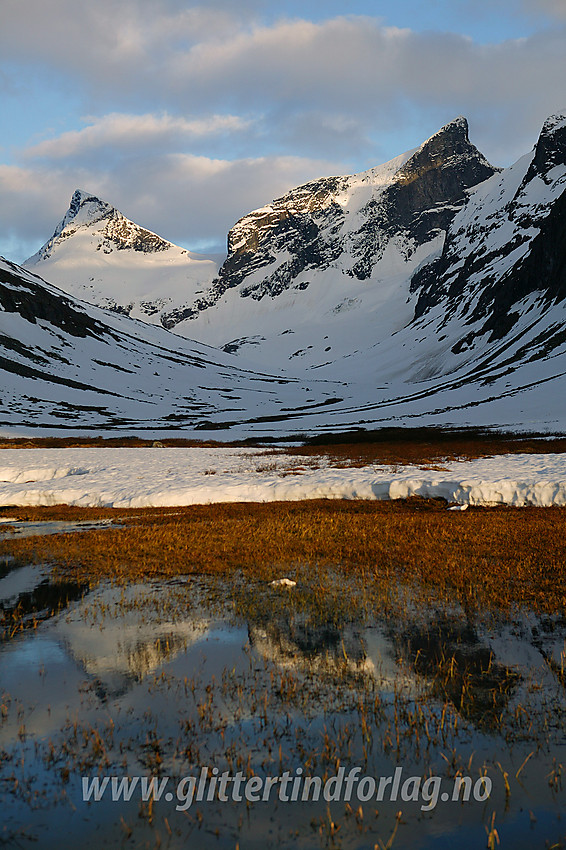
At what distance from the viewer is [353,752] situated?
6.41 meters

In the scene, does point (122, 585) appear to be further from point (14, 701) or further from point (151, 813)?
point (151, 813)

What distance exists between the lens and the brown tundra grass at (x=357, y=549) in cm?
1275

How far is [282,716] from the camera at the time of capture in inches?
282

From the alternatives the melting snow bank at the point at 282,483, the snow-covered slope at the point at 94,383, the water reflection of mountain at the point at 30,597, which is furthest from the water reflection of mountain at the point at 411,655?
the snow-covered slope at the point at 94,383

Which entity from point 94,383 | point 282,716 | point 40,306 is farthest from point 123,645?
point 40,306

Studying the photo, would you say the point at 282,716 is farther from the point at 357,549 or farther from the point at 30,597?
the point at 357,549

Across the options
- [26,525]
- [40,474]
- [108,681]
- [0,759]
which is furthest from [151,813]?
[40,474]

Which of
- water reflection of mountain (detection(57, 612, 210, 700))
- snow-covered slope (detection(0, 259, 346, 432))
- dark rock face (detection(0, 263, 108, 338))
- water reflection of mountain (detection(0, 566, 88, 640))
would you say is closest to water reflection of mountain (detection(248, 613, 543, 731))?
water reflection of mountain (detection(57, 612, 210, 700))

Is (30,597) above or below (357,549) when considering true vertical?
above

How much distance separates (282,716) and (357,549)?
9.30m

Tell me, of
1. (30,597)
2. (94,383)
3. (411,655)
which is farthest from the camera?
(94,383)

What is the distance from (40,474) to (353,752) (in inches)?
1359

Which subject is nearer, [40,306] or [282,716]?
[282,716]

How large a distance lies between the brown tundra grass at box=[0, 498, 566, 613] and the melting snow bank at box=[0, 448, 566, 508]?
7.90 ft
